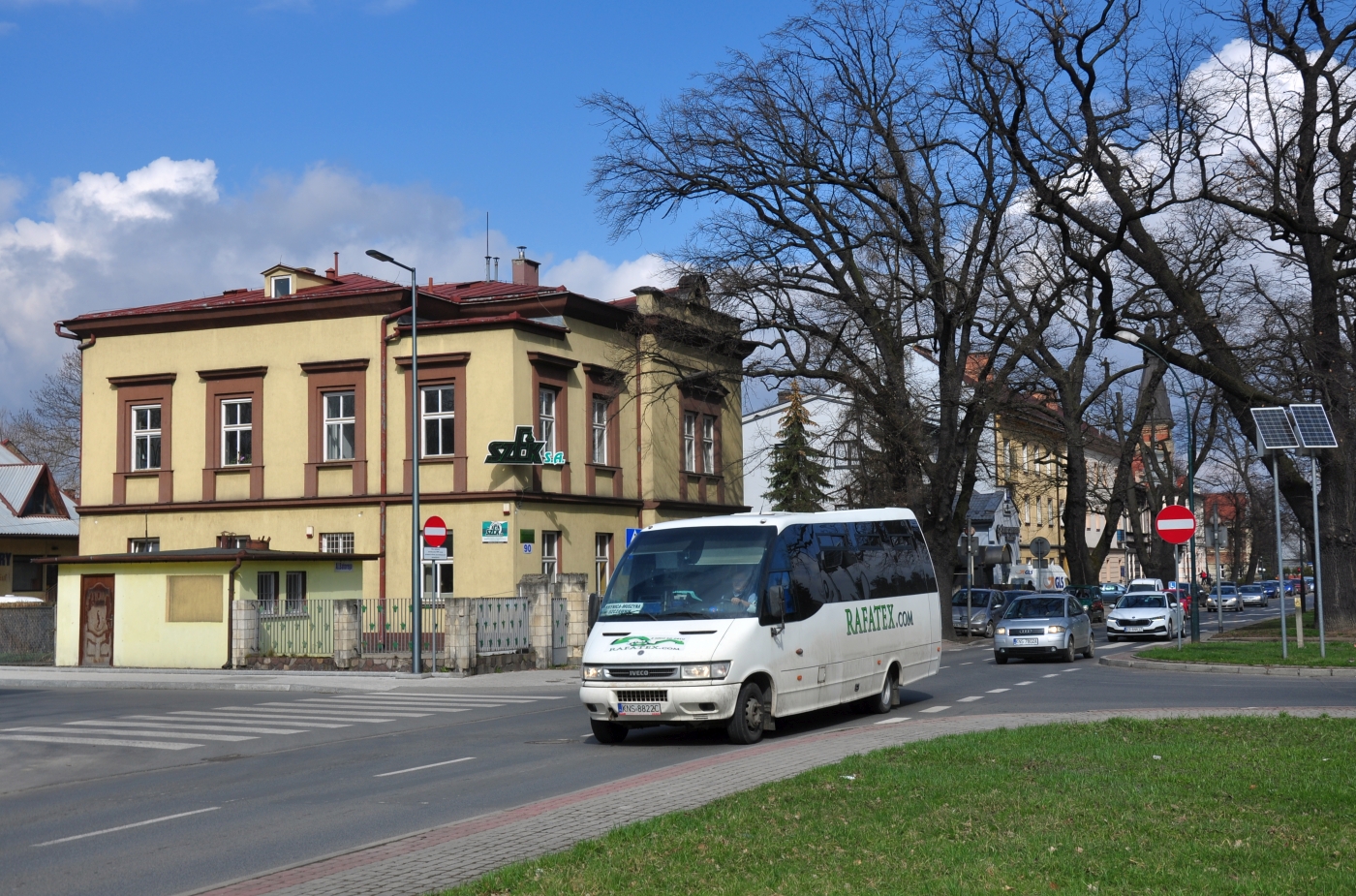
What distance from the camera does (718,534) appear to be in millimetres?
15820

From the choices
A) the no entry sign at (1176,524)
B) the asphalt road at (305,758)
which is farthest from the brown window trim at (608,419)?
the no entry sign at (1176,524)

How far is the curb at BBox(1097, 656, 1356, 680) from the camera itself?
22.5m

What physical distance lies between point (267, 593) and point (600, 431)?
12024 mm

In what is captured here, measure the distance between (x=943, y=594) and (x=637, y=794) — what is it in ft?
98.4

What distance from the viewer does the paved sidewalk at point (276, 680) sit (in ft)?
86.5

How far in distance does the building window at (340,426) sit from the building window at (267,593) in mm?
7015

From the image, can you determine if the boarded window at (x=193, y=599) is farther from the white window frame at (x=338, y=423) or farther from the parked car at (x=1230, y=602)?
the parked car at (x=1230, y=602)

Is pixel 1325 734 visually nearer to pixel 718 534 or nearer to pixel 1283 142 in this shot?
pixel 718 534

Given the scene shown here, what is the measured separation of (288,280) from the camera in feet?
133

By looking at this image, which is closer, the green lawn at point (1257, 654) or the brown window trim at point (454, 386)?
the green lawn at point (1257, 654)

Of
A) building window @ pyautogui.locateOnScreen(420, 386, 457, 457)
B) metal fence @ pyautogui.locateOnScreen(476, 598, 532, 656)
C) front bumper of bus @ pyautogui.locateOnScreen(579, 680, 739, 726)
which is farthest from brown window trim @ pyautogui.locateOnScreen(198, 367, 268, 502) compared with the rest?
front bumper of bus @ pyautogui.locateOnScreen(579, 680, 739, 726)

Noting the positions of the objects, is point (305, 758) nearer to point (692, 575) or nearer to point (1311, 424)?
point (692, 575)

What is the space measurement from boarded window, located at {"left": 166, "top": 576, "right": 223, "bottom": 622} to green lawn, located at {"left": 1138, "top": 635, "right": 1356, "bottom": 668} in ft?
66.8

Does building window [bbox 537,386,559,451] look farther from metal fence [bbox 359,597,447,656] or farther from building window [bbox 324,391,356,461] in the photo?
metal fence [bbox 359,597,447,656]
